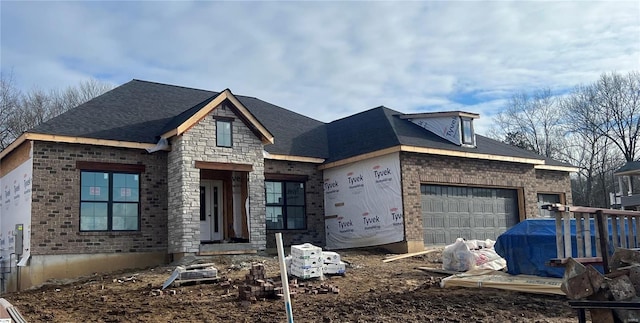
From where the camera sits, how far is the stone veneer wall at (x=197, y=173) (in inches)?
659

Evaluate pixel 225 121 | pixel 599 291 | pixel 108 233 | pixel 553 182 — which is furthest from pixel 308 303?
pixel 553 182

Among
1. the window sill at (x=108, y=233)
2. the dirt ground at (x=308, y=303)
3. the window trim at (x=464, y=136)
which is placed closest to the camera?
the dirt ground at (x=308, y=303)

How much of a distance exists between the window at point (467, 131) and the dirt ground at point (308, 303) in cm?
814

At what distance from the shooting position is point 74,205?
53.2 ft

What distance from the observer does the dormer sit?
817 inches

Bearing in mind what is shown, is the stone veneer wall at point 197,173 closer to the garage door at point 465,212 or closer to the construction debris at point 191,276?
the construction debris at point 191,276

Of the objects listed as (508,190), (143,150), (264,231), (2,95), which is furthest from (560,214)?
(2,95)

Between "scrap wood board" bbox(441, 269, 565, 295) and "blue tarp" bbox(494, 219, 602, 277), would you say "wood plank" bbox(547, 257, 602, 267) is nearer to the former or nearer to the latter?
"scrap wood board" bbox(441, 269, 565, 295)

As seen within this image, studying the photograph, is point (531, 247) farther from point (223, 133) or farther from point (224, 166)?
point (223, 133)

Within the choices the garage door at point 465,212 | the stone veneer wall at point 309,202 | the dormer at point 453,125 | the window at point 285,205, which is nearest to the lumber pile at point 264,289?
the window at point 285,205

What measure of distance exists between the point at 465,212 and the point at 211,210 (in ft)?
27.9

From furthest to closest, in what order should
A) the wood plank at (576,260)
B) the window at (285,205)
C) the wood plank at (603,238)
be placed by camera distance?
the window at (285,205) < the wood plank at (603,238) < the wood plank at (576,260)

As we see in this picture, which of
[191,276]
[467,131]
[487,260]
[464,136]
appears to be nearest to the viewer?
[191,276]

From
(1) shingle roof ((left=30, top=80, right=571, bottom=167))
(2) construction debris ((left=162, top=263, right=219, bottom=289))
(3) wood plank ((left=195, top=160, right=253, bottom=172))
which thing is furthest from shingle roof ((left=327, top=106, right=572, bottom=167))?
(2) construction debris ((left=162, top=263, right=219, bottom=289))
